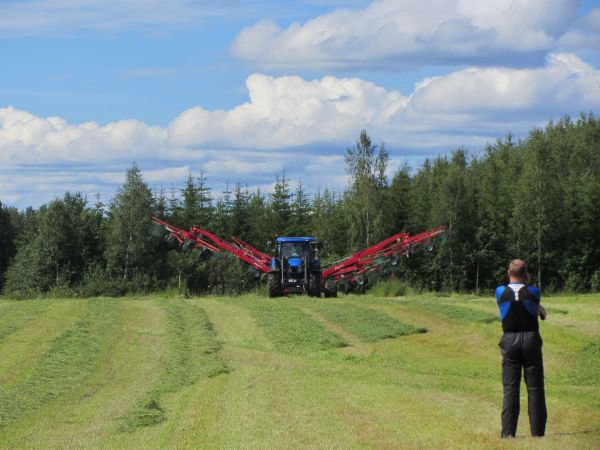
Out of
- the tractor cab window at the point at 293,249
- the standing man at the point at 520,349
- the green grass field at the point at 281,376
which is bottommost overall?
the green grass field at the point at 281,376

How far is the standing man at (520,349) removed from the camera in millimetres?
11430

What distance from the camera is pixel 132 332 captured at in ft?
86.5

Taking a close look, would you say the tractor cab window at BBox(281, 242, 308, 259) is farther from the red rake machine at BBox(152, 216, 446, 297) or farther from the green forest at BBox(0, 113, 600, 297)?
the green forest at BBox(0, 113, 600, 297)

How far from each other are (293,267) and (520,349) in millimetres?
28292

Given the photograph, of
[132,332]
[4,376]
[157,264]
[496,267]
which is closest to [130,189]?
[157,264]

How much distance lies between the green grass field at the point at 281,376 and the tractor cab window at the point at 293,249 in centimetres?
668

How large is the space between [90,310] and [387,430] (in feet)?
69.8

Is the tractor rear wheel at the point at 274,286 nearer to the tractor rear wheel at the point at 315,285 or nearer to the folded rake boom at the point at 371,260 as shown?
the tractor rear wheel at the point at 315,285

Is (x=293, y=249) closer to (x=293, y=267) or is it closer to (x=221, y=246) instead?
(x=293, y=267)

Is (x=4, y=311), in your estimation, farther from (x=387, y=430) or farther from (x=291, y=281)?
(x=387, y=430)

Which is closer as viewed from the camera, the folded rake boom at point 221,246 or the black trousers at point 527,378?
the black trousers at point 527,378

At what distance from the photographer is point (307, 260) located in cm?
3950

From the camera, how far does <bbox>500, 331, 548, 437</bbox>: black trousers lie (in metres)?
11.4

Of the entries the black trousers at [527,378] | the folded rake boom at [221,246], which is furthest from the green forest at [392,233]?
the black trousers at [527,378]
